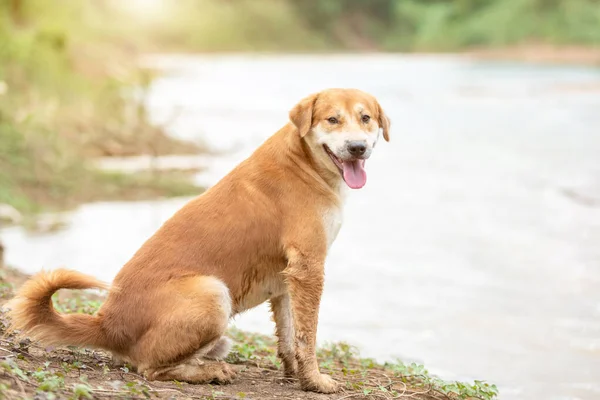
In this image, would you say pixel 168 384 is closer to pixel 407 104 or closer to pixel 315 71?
pixel 407 104

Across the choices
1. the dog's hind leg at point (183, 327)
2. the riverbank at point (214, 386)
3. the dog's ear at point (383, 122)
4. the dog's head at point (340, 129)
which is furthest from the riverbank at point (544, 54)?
the dog's hind leg at point (183, 327)

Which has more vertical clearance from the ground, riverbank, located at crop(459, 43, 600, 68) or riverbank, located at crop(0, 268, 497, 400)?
riverbank, located at crop(459, 43, 600, 68)

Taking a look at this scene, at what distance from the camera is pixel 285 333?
5.83 meters

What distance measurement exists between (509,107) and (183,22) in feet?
146

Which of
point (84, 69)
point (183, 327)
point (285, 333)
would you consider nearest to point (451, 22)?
point (84, 69)

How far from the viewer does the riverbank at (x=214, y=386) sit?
4.48 meters

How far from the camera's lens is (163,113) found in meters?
26.1

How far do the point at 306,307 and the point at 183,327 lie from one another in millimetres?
748

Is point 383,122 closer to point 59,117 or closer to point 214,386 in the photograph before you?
point 214,386

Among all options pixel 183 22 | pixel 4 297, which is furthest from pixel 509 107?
pixel 183 22

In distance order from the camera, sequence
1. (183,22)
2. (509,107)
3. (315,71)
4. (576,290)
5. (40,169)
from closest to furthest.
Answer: (576,290)
(40,169)
(509,107)
(315,71)
(183,22)

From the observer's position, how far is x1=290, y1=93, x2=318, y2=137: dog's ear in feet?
17.8

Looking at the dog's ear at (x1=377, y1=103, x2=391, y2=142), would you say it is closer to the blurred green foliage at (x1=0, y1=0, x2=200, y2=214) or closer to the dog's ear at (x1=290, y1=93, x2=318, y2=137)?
the dog's ear at (x1=290, y1=93, x2=318, y2=137)

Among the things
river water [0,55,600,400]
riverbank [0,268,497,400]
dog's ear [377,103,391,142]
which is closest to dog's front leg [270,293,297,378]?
riverbank [0,268,497,400]
